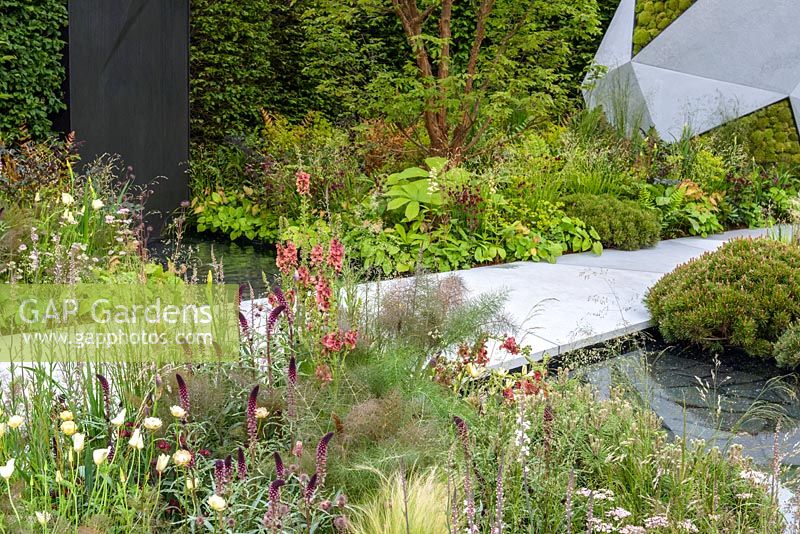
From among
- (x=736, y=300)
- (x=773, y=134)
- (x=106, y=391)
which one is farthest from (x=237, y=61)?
(x=106, y=391)

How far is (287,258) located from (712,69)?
947 centimetres

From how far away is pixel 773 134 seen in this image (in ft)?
36.1

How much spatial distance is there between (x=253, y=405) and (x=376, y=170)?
6633 mm

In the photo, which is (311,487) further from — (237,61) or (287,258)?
(237,61)

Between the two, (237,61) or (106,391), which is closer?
(106,391)

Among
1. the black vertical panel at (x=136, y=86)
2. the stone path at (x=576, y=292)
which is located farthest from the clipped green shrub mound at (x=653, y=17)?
the black vertical panel at (x=136, y=86)

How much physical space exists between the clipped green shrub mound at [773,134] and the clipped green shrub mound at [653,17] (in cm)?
158

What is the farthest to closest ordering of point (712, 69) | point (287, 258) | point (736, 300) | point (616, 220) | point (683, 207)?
point (712, 69) → point (683, 207) → point (616, 220) → point (736, 300) → point (287, 258)

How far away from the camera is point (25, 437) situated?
268cm

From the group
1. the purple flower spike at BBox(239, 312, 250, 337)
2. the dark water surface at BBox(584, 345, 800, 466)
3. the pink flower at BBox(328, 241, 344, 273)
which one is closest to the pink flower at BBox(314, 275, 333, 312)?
the pink flower at BBox(328, 241, 344, 273)

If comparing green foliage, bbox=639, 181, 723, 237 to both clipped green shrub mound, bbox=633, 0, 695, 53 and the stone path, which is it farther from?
clipped green shrub mound, bbox=633, 0, 695, 53

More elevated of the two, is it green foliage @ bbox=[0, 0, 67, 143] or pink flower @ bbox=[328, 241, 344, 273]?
green foliage @ bbox=[0, 0, 67, 143]

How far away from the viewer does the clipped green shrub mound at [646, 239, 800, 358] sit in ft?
17.2

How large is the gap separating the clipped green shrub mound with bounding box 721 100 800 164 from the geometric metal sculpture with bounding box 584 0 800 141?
0.10 metres
